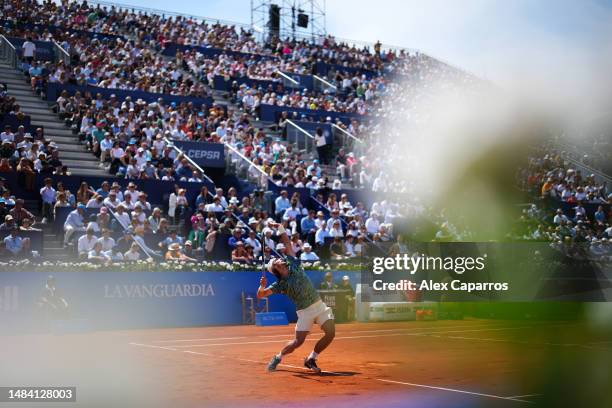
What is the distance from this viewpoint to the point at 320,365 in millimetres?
14352

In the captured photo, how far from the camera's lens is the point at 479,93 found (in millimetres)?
41344

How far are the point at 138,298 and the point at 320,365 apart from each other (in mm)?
10448

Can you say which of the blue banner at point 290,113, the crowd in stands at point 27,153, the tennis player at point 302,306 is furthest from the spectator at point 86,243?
the blue banner at point 290,113

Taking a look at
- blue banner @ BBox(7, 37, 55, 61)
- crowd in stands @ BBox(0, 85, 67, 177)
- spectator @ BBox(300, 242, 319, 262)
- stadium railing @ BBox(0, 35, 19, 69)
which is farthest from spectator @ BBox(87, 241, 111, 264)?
blue banner @ BBox(7, 37, 55, 61)

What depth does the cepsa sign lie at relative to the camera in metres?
32.2

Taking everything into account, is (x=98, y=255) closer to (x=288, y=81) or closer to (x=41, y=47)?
(x=41, y=47)

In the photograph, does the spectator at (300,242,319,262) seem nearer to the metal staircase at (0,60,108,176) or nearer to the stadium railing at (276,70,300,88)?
the metal staircase at (0,60,108,176)

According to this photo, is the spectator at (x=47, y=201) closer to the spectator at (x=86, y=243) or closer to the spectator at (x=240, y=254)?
the spectator at (x=86, y=243)

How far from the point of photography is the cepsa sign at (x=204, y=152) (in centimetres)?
3219

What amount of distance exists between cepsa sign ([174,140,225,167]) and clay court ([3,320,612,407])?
453 inches

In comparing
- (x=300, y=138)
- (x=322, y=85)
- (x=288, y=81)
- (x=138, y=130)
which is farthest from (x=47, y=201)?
(x=322, y=85)

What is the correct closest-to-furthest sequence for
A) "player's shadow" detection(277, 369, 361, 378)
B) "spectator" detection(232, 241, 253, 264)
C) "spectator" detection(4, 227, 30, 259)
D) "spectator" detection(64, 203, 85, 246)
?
1. "player's shadow" detection(277, 369, 361, 378)
2. "spectator" detection(4, 227, 30, 259)
3. "spectator" detection(64, 203, 85, 246)
4. "spectator" detection(232, 241, 253, 264)

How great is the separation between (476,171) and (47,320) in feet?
74.8

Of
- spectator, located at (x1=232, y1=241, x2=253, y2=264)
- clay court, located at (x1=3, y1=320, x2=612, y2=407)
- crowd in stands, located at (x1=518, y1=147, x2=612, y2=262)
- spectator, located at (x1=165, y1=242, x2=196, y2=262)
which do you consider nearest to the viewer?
clay court, located at (x1=3, y1=320, x2=612, y2=407)
